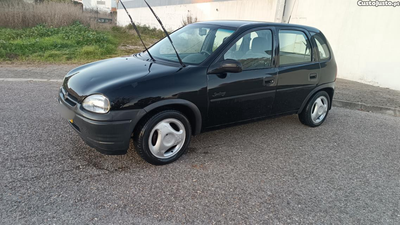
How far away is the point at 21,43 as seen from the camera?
34.8 ft

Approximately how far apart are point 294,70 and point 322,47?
101 cm

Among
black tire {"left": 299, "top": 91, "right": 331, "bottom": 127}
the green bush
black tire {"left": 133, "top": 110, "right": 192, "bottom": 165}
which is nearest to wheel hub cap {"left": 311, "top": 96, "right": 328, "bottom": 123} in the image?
black tire {"left": 299, "top": 91, "right": 331, "bottom": 127}

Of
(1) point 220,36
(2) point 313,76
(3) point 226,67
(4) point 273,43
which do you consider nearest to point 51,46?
(1) point 220,36

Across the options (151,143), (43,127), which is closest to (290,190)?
(151,143)

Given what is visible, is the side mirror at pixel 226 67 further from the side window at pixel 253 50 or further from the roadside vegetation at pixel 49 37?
the roadside vegetation at pixel 49 37

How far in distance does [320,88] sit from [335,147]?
1.09 m

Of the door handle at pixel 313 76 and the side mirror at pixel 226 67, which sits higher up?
the side mirror at pixel 226 67

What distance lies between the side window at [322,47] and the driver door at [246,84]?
1.21 meters

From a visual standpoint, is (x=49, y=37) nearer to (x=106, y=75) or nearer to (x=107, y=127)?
(x=106, y=75)

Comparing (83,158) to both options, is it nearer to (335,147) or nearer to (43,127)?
(43,127)

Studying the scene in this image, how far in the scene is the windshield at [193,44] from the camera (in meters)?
3.81

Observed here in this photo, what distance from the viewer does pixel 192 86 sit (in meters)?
3.43

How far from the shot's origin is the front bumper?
2998 mm

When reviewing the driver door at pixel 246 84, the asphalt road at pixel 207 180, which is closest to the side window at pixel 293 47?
the driver door at pixel 246 84
